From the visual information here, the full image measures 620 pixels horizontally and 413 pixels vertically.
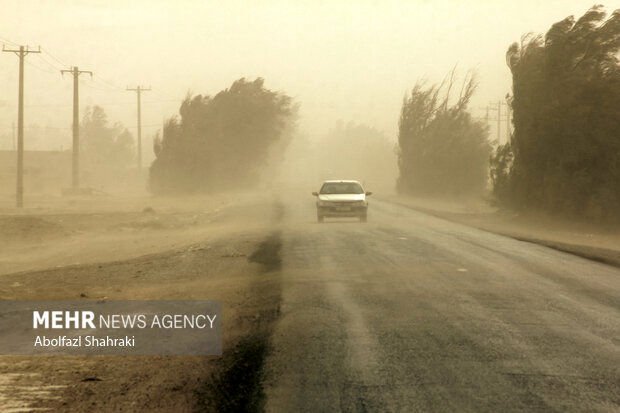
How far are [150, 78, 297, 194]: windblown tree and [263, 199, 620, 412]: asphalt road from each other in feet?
136

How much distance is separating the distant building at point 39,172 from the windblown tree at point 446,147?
128 feet

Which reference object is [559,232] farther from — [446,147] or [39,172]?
[39,172]

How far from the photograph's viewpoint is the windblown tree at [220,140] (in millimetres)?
52719

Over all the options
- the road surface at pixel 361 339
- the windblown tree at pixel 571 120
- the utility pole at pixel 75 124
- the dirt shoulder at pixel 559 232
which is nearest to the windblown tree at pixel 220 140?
the utility pole at pixel 75 124

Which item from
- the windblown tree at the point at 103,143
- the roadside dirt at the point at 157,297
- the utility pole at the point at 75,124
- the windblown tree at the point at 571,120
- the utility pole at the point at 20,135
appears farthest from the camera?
the windblown tree at the point at 103,143

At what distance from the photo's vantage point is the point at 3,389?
17.9ft

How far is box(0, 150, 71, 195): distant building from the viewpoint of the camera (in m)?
65.9

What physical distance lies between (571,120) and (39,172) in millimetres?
66685

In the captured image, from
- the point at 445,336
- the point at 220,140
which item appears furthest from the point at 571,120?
the point at 220,140

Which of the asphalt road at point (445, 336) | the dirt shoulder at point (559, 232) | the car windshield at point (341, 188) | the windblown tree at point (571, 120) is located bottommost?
the asphalt road at point (445, 336)

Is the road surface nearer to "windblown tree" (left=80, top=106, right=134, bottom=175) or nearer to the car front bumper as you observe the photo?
the car front bumper

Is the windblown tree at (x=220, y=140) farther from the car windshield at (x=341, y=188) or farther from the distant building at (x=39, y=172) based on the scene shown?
the car windshield at (x=341, y=188)

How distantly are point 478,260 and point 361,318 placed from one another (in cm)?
576

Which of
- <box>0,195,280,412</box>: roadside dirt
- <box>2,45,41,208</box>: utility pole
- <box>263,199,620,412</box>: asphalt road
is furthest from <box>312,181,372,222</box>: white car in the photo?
<box>2,45,41,208</box>: utility pole
